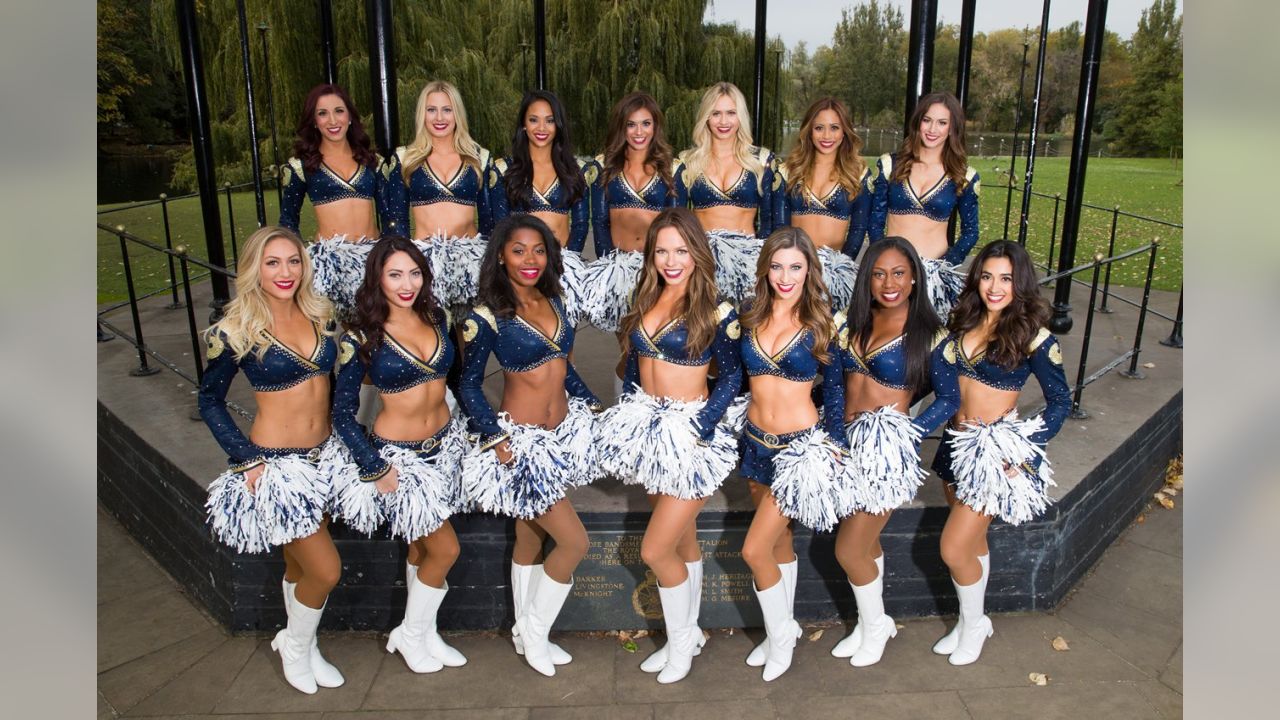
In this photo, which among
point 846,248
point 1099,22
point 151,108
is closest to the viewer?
point 846,248

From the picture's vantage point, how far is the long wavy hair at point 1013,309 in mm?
3371

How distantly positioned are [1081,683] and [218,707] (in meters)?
3.37

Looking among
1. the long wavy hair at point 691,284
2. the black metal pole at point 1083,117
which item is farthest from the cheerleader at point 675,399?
the black metal pole at point 1083,117

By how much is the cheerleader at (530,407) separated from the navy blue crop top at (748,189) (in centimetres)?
105

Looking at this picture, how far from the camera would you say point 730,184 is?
14.1ft

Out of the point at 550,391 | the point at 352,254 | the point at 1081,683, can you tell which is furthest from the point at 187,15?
the point at 1081,683

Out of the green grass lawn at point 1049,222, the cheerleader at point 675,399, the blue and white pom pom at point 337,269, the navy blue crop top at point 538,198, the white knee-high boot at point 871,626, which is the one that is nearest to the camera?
the cheerleader at point 675,399

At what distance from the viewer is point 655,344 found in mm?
3475

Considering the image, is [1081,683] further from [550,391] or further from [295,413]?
[295,413]

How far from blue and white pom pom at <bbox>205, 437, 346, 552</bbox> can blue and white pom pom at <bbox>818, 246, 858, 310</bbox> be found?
229 centimetres

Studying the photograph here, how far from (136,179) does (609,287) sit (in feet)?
47.2

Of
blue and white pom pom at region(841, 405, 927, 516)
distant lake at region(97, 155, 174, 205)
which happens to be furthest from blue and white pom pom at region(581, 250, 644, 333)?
distant lake at region(97, 155, 174, 205)

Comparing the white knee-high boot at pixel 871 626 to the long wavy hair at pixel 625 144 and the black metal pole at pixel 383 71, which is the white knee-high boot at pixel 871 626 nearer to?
the long wavy hair at pixel 625 144

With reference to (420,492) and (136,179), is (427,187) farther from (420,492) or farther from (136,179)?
(136,179)
